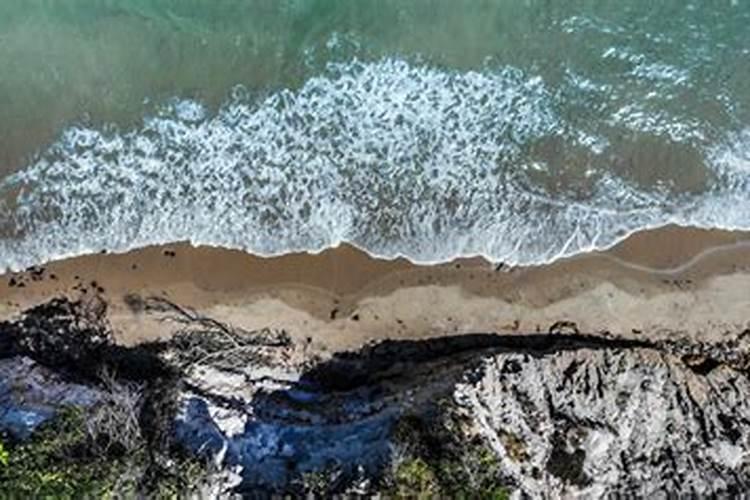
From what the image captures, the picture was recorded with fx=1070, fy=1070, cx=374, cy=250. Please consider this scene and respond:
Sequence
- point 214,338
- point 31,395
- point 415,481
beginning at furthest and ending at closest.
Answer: point 214,338 → point 31,395 → point 415,481

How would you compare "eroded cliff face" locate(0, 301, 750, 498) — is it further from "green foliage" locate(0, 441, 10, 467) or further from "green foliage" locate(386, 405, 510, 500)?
"green foliage" locate(0, 441, 10, 467)


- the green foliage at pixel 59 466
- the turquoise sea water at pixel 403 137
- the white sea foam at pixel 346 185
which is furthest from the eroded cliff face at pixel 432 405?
the turquoise sea water at pixel 403 137

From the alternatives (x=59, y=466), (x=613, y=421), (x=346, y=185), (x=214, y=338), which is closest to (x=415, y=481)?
(x=613, y=421)

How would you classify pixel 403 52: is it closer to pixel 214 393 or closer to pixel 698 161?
pixel 698 161

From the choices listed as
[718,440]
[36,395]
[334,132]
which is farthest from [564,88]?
[36,395]

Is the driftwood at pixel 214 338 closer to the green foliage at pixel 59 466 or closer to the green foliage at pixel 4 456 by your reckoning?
the green foliage at pixel 59 466

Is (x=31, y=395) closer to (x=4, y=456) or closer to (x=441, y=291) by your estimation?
(x=4, y=456)

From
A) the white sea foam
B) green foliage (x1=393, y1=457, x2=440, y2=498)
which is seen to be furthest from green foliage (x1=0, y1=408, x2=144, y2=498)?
green foliage (x1=393, y1=457, x2=440, y2=498)
